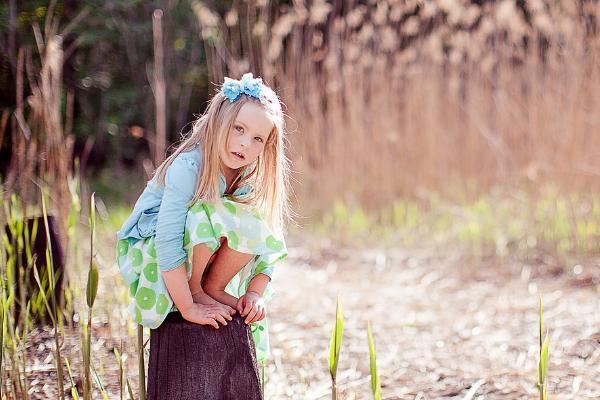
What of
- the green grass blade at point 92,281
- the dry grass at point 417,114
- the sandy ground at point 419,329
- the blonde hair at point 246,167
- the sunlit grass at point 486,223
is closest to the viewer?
the green grass blade at point 92,281

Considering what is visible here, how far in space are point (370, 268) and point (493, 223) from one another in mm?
723

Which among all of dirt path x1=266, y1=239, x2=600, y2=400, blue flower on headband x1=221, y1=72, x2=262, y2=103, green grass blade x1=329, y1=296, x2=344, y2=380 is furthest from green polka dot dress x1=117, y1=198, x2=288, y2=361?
dirt path x1=266, y1=239, x2=600, y2=400

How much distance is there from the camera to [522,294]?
365 centimetres

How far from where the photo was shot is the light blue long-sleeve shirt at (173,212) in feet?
5.38

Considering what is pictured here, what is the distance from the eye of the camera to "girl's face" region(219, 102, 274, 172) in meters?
1.68

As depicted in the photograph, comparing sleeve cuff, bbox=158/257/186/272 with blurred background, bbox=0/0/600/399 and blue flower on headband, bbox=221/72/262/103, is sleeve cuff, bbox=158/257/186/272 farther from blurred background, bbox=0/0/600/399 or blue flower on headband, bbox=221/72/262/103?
blurred background, bbox=0/0/600/399

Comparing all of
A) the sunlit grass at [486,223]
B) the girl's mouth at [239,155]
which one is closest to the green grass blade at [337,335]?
the girl's mouth at [239,155]

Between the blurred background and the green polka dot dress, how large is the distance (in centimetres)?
48

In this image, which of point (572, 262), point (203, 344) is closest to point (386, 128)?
point (572, 262)

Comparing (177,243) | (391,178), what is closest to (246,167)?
(177,243)

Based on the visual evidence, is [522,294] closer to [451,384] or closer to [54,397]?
[451,384]

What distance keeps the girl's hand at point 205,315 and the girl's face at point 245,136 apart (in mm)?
284

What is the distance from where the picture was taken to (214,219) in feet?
5.46

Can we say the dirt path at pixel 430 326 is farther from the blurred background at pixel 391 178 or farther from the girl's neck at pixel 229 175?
the girl's neck at pixel 229 175
